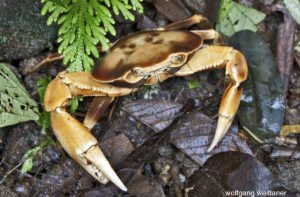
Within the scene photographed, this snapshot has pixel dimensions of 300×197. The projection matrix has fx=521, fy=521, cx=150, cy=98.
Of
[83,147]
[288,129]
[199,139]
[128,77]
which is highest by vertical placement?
[128,77]

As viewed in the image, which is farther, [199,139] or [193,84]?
[193,84]

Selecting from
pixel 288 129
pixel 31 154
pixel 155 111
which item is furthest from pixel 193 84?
pixel 31 154

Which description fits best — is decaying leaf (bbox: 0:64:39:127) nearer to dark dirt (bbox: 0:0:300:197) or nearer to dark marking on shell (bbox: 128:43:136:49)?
dark dirt (bbox: 0:0:300:197)

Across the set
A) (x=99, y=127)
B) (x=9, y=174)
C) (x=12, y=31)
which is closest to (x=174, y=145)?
(x=99, y=127)

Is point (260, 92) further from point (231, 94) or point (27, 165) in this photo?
point (27, 165)

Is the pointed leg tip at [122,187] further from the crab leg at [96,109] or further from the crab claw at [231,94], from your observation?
the crab claw at [231,94]

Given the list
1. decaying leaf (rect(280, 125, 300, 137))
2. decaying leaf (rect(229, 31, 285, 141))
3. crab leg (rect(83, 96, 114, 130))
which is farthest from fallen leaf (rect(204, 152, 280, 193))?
crab leg (rect(83, 96, 114, 130))

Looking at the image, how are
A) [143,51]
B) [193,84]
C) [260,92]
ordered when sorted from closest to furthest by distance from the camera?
[143,51]
[260,92]
[193,84]
